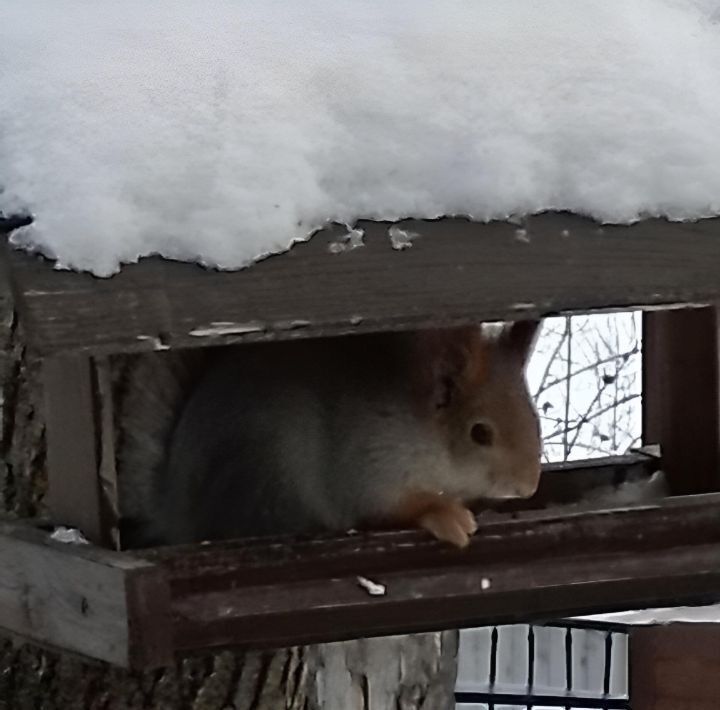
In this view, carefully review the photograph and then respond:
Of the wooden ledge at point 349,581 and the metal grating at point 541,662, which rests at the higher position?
the metal grating at point 541,662

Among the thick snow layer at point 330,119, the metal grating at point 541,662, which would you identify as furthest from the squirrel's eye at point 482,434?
the metal grating at point 541,662

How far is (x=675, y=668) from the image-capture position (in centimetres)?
Answer: 109

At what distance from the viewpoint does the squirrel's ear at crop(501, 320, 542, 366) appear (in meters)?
1.36

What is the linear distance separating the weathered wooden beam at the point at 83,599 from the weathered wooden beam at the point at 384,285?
21cm

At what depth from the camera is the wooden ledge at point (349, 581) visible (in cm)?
103

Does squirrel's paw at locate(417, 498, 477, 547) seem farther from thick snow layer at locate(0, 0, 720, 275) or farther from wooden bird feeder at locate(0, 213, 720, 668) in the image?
thick snow layer at locate(0, 0, 720, 275)

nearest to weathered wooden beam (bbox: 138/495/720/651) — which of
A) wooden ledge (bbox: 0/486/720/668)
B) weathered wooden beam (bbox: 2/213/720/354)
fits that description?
wooden ledge (bbox: 0/486/720/668)

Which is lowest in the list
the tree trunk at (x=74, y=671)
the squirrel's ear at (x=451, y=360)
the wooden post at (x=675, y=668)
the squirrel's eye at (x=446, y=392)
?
the wooden post at (x=675, y=668)

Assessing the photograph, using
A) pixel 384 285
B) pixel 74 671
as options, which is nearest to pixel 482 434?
pixel 384 285

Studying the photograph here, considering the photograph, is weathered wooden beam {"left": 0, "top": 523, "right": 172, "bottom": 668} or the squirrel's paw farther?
the squirrel's paw

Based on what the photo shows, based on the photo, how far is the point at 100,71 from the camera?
3.30 feet

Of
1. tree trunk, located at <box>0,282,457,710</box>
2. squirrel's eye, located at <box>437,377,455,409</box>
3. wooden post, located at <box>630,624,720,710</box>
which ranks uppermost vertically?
squirrel's eye, located at <box>437,377,455,409</box>

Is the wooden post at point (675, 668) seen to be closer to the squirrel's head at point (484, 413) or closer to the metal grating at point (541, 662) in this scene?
the squirrel's head at point (484, 413)

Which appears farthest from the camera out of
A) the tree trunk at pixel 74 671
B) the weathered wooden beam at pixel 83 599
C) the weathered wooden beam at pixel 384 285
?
the tree trunk at pixel 74 671
